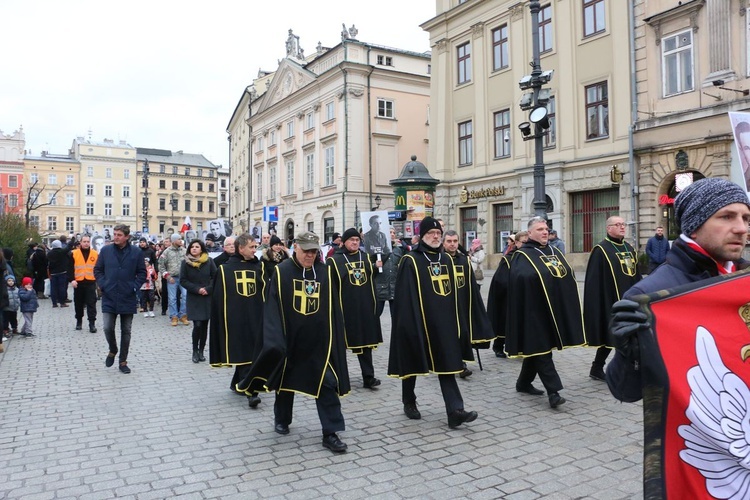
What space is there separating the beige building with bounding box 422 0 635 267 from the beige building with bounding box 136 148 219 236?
263 feet

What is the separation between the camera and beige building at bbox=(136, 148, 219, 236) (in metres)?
105

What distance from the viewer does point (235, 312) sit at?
7.20 m

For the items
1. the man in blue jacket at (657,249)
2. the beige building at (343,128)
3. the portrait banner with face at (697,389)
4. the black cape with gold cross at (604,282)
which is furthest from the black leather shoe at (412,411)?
the beige building at (343,128)

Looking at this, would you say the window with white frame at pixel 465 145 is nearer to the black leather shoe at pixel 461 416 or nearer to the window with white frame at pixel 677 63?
the window with white frame at pixel 677 63

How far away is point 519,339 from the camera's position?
6441 millimetres

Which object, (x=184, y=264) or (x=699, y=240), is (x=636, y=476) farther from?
(x=184, y=264)

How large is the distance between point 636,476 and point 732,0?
63.3ft

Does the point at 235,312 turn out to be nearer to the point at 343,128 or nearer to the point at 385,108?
the point at 343,128

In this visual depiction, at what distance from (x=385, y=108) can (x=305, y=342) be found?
37.8m

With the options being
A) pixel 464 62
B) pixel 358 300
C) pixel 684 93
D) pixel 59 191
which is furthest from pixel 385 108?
pixel 59 191

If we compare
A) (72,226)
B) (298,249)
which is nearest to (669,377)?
(298,249)

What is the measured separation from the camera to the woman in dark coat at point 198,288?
909 centimetres

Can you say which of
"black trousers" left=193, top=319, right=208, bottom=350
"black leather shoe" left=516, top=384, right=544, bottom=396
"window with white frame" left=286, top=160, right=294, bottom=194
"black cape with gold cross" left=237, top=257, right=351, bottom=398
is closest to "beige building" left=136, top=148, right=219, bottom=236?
"window with white frame" left=286, top=160, right=294, bottom=194

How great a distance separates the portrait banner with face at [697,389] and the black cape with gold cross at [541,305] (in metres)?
4.06
